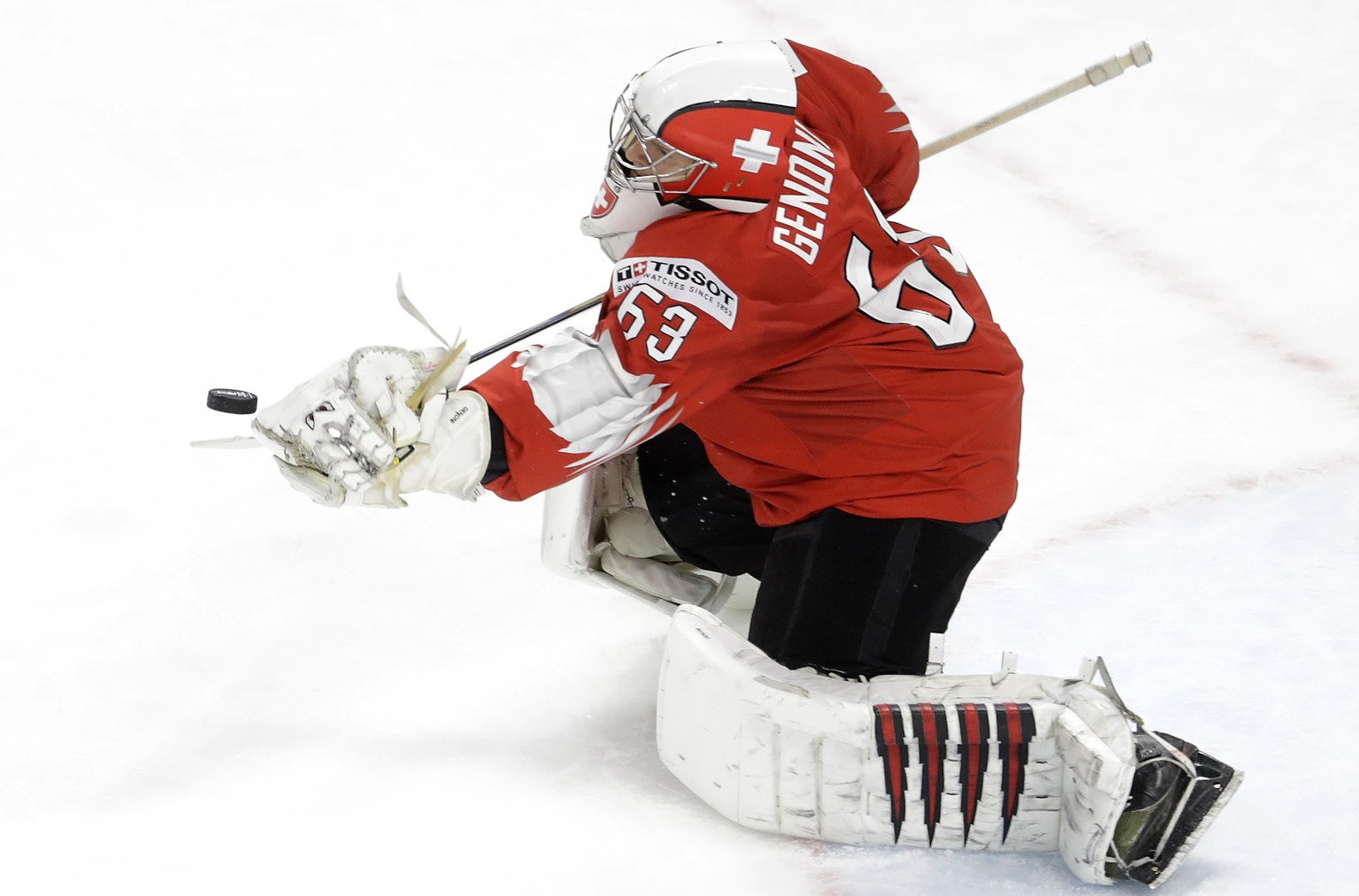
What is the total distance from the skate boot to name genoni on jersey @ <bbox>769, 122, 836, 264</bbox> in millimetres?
667

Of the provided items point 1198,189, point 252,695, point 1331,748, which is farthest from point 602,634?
point 1198,189

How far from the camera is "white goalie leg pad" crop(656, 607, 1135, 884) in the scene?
1691 millimetres

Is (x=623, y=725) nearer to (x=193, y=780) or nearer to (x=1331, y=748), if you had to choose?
(x=193, y=780)

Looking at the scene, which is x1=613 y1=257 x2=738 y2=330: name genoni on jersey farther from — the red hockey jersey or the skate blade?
the skate blade

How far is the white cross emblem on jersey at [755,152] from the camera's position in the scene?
172 centimetres

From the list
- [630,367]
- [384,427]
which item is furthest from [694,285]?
[384,427]

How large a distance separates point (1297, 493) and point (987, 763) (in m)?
1.23

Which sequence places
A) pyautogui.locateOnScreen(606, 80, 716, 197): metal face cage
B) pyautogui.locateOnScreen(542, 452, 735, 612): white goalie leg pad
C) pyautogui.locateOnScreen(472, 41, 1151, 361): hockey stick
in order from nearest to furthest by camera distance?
1. pyautogui.locateOnScreen(606, 80, 716, 197): metal face cage
2. pyautogui.locateOnScreen(542, 452, 735, 612): white goalie leg pad
3. pyautogui.locateOnScreen(472, 41, 1151, 361): hockey stick

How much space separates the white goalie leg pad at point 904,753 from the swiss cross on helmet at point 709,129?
533 mm

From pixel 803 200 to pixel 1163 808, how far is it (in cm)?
79

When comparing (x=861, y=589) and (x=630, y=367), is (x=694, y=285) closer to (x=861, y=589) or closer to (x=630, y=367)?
(x=630, y=367)

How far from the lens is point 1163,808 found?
5.44 feet

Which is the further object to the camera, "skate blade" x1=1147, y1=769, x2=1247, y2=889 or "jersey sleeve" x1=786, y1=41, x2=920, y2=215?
"jersey sleeve" x1=786, y1=41, x2=920, y2=215

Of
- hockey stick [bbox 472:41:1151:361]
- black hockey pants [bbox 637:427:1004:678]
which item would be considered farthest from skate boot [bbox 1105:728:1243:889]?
hockey stick [bbox 472:41:1151:361]
